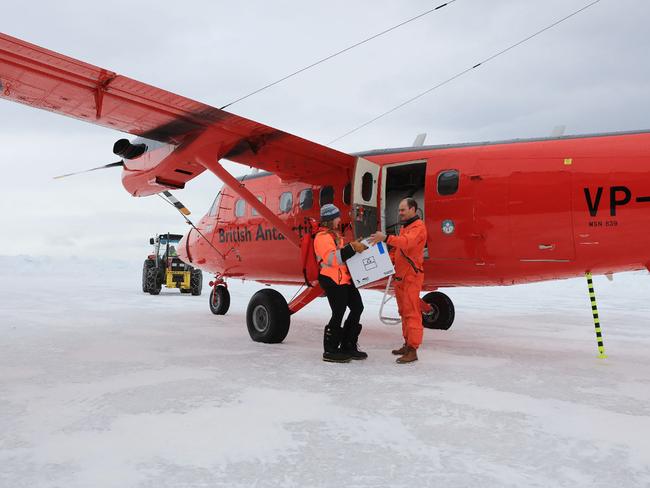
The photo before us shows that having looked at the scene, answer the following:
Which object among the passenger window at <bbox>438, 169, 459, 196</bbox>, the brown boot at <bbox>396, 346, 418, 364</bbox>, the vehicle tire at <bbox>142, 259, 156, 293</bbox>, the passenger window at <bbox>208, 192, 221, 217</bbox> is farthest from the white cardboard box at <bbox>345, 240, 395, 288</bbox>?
the vehicle tire at <bbox>142, 259, 156, 293</bbox>

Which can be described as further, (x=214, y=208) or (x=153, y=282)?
(x=153, y=282)

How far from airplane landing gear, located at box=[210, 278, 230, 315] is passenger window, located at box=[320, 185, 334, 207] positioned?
4419 millimetres

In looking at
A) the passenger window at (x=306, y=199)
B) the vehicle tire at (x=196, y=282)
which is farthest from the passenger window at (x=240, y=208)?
the vehicle tire at (x=196, y=282)

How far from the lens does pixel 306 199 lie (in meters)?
8.94

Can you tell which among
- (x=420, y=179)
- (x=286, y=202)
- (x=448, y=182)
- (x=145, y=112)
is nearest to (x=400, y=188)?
(x=420, y=179)

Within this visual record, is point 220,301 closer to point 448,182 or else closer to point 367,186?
point 367,186

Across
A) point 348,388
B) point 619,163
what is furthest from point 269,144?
point 619,163

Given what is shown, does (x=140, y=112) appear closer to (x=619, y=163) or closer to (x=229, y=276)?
(x=229, y=276)

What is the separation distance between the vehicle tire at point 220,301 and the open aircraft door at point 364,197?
5.38 m

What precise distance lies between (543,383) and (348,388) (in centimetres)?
203

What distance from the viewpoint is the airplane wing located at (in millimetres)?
5562

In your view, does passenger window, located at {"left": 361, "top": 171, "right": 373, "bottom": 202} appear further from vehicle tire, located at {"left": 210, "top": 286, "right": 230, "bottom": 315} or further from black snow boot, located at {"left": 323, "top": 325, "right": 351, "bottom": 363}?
vehicle tire, located at {"left": 210, "top": 286, "right": 230, "bottom": 315}

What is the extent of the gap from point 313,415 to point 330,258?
239 centimetres

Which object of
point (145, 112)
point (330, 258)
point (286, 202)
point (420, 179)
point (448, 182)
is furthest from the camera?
point (286, 202)
